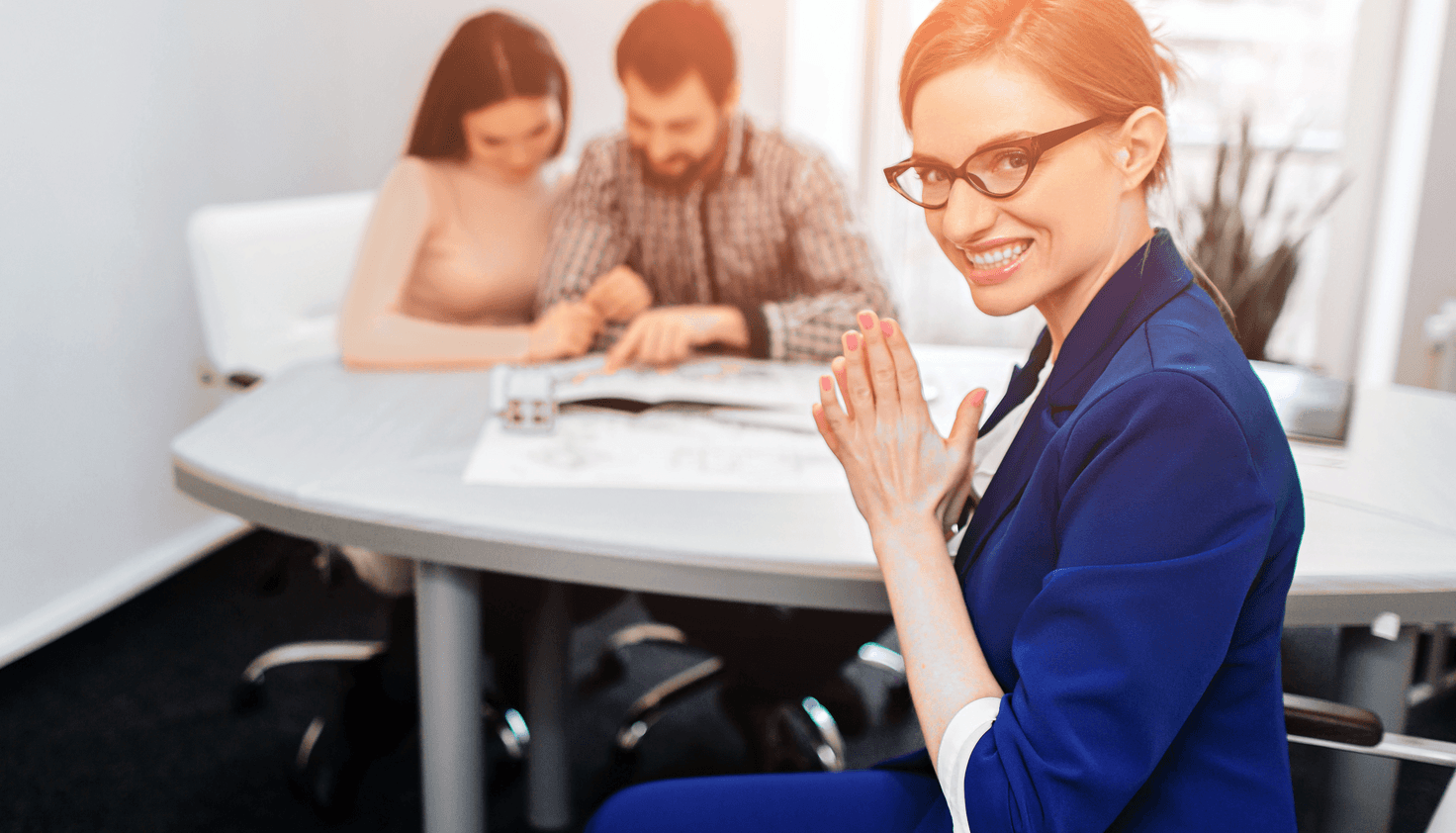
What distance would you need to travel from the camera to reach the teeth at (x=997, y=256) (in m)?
0.66

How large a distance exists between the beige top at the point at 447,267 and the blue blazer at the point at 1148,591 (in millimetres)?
1219

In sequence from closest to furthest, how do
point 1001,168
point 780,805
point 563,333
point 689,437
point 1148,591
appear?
point 1148,591, point 1001,168, point 780,805, point 689,437, point 563,333

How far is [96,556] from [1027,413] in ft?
7.60

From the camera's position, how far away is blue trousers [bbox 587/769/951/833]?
80 cm

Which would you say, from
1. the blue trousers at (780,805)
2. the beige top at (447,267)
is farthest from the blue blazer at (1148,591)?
the beige top at (447,267)

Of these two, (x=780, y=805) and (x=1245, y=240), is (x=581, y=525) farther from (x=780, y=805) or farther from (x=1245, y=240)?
(x=1245, y=240)

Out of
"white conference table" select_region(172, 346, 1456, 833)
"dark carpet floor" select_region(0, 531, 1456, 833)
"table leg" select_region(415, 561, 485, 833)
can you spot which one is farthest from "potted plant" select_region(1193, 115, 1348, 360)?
"table leg" select_region(415, 561, 485, 833)

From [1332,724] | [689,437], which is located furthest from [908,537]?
[689,437]

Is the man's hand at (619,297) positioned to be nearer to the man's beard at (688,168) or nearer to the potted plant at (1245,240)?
the man's beard at (688,168)

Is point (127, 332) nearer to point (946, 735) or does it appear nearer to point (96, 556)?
point (96, 556)

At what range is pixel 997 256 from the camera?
2.19 feet

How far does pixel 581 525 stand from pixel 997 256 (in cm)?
48

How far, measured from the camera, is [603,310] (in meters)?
1.81

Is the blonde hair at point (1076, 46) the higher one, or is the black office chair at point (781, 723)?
the blonde hair at point (1076, 46)
